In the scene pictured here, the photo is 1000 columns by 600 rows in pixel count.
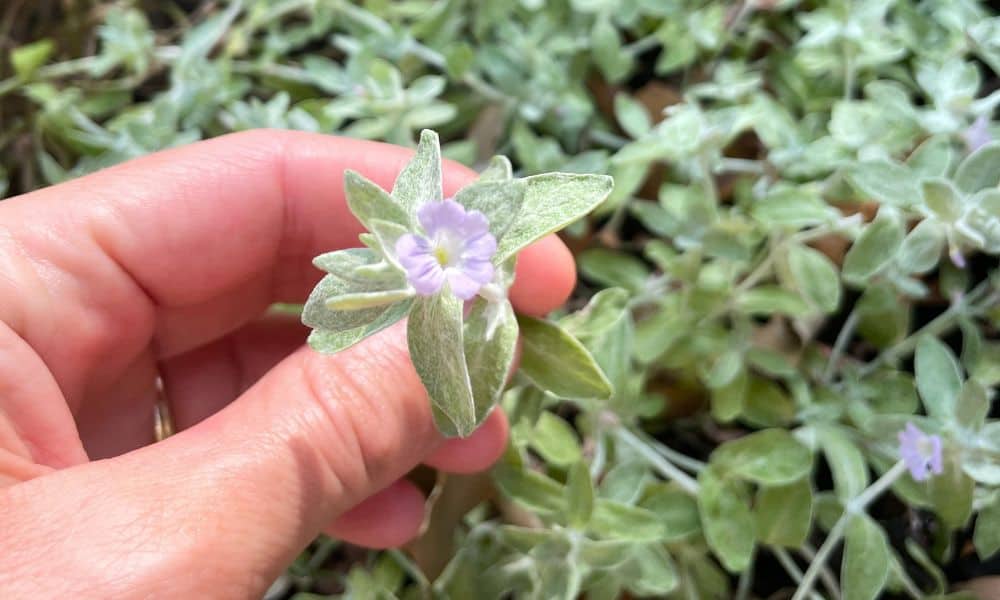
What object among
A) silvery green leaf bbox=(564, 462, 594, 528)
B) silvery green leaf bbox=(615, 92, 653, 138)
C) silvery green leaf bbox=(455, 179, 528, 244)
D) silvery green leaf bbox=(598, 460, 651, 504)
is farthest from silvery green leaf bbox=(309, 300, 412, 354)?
silvery green leaf bbox=(615, 92, 653, 138)

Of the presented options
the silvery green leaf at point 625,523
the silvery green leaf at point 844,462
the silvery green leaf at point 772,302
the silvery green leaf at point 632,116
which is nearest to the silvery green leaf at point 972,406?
the silvery green leaf at point 844,462

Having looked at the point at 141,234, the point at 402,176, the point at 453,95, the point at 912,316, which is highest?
the point at 402,176

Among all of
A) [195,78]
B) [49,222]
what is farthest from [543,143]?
[49,222]

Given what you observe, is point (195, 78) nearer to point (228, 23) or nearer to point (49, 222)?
point (228, 23)

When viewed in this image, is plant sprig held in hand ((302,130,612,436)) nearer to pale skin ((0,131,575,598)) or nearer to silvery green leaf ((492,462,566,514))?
pale skin ((0,131,575,598))

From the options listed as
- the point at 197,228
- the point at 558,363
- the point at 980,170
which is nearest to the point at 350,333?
the point at 558,363

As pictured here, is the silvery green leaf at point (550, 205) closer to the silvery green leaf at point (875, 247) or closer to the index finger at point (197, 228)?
the index finger at point (197, 228)
